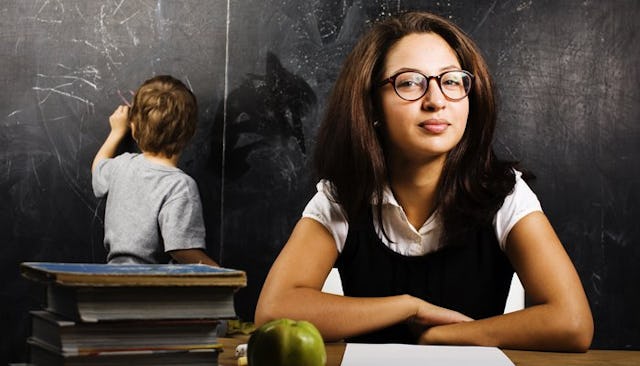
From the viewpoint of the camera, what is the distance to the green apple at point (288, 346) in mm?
1124

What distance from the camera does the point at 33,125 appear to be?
12.2 ft

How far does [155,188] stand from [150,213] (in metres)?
0.09

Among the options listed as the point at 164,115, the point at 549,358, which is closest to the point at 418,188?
the point at 549,358

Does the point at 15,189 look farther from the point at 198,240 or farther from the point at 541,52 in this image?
the point at 541,52

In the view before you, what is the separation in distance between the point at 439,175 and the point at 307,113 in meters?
1.74

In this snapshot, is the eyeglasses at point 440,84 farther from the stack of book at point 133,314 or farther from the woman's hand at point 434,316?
the stack of book at point 133,314

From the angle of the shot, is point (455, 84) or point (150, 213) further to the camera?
point (150, 213)

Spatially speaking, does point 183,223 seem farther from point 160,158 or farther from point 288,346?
point 288,346

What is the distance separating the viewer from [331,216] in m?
2.07

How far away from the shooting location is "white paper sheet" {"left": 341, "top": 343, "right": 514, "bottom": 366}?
4.41 feet

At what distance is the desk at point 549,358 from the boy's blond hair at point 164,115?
1922mm

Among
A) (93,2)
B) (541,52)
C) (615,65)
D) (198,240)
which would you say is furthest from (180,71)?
(615,65)

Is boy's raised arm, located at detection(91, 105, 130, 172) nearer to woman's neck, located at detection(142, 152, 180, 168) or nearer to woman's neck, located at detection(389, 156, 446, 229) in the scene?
woman's neck, located at detection(142, 152, 180, 168)

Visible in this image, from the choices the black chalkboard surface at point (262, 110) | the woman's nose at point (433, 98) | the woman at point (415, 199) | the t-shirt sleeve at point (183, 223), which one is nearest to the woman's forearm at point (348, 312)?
the woman at point (415, 199)
